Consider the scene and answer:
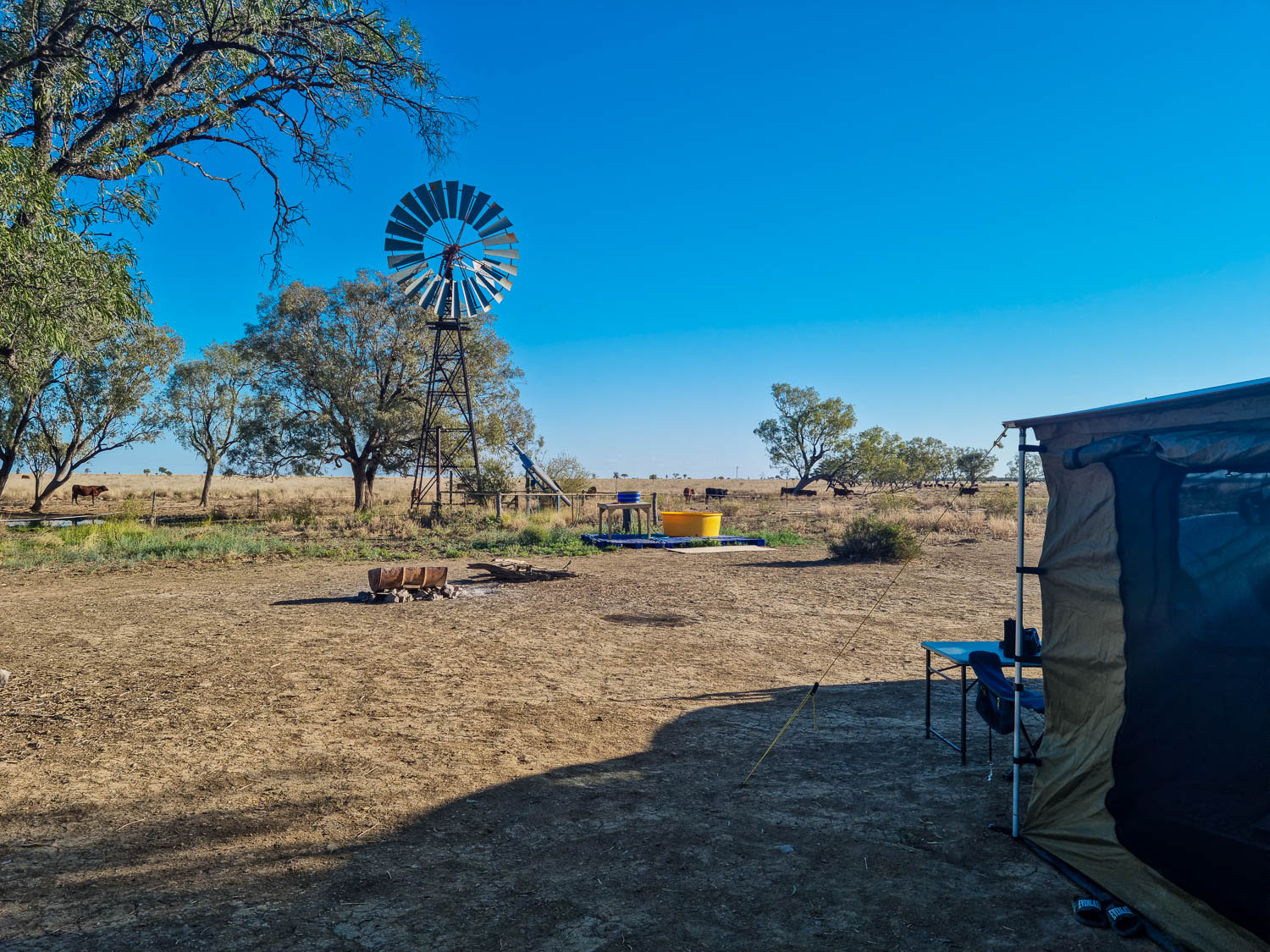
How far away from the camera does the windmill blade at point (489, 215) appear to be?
2292cm

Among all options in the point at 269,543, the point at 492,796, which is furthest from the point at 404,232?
the point at 492,796

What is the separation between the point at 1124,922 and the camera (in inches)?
125

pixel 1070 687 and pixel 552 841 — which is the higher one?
pixel 1070 687

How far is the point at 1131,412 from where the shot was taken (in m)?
3.69

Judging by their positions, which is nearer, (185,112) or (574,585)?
(185,112)

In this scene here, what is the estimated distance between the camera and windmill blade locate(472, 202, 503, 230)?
22922mm

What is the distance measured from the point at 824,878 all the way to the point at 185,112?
7.31 meters

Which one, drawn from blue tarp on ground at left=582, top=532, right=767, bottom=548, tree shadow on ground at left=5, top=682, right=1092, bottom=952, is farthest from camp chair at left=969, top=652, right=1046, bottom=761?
blue tarp on ground at left=582, top=532, right=767, bottom=548

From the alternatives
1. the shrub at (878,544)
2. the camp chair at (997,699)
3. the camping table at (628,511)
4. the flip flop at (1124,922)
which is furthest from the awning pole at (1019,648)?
the camping table at (628,511)

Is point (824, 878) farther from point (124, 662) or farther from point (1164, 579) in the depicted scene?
point (124, 662)

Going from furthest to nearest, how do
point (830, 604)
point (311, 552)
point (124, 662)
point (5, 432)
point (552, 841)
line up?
point (5, 432) → point (311, 552) → point (830, 604) → point (124, 662) → point (552, 841)

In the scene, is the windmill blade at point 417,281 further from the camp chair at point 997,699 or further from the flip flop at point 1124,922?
the flip flop at point 1124,922

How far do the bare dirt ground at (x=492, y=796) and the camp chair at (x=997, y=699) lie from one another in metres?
0.44

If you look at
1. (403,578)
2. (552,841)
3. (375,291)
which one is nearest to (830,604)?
(403,578)
